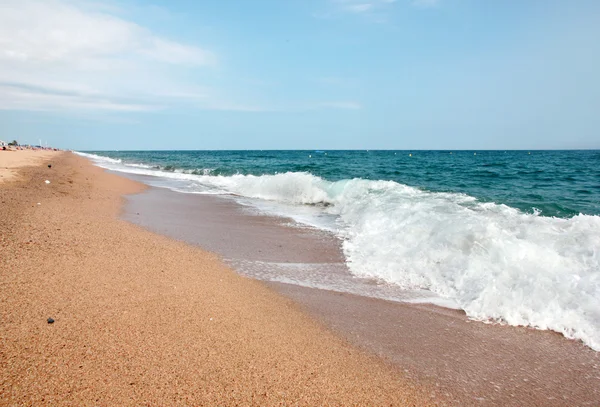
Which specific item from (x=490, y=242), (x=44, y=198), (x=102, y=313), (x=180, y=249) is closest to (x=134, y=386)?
(x=102, y=313)

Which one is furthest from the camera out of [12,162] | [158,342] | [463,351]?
[12,162]

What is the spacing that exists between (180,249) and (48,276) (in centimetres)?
211

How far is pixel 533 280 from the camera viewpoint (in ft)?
13.9

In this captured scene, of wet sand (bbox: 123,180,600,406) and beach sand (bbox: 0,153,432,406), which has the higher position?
beach sand (bbox: 0,153,432,406)

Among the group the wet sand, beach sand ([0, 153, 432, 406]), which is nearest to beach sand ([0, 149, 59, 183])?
beach sand ([0, 153, 432, 406])

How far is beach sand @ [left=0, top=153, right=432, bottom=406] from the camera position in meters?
2.26

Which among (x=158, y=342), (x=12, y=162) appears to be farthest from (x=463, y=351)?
(x=12, y=162)

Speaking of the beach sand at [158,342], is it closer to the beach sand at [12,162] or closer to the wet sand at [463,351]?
the wet sand at [463,351]

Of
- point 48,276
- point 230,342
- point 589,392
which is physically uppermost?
point 48,276

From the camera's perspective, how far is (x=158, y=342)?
9.13 feet

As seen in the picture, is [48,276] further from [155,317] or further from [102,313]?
[155,317]

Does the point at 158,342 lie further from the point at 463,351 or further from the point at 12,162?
the point at 12,162

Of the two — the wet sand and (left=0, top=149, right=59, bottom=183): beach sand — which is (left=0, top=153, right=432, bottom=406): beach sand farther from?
(left=0, top=149, right=59, bottom=183): beach sand

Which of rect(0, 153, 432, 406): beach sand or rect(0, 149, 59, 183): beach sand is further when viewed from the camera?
rect(0, 149, 59, 183): beach sand
